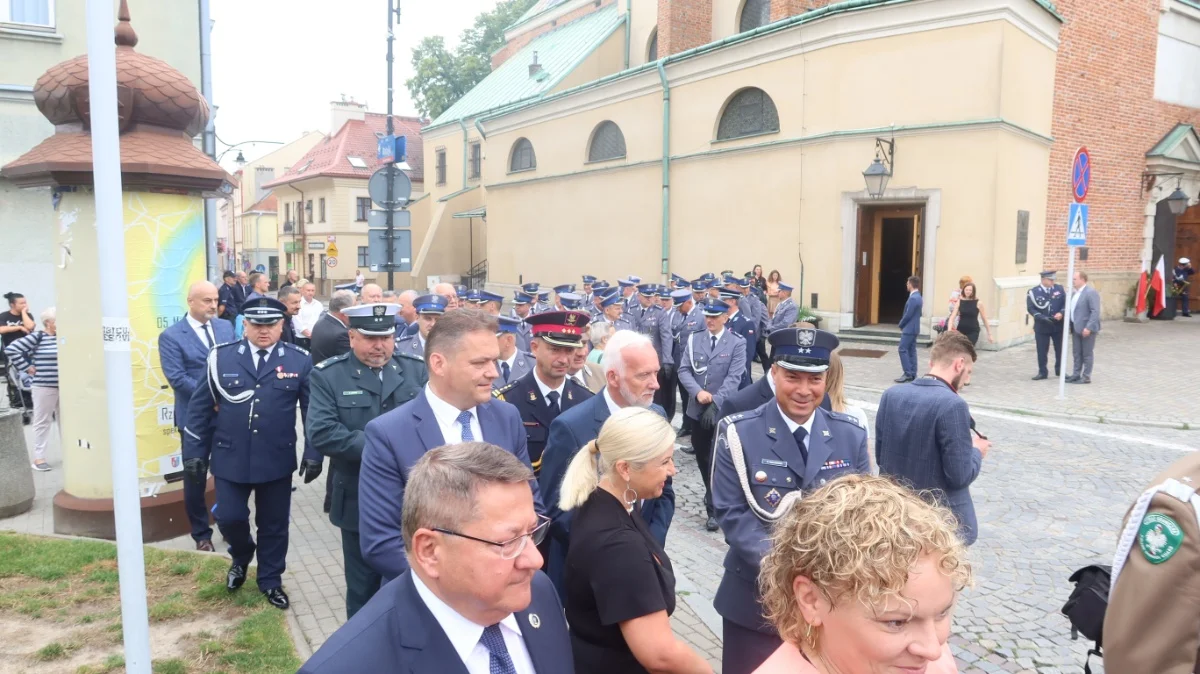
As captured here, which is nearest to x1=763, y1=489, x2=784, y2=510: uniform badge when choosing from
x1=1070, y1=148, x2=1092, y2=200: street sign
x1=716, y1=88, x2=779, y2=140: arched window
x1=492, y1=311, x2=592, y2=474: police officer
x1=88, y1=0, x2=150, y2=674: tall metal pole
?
x1=492, y1=311, x2=592, y2=474: police officer

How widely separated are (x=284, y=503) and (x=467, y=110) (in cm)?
3513

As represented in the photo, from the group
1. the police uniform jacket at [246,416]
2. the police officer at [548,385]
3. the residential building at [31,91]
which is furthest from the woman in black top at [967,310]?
the residential building at [31,91]

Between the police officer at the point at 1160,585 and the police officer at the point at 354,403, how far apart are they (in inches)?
132

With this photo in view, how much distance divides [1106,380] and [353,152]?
43.5 meters

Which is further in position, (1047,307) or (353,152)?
(353,152)

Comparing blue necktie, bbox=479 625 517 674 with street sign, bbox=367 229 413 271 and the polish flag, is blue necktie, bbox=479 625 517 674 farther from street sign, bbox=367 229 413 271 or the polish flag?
the polish flag

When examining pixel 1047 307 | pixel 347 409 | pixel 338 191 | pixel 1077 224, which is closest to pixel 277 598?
pixel 347 409

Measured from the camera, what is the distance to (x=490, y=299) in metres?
9.36

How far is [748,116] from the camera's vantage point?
2098cm

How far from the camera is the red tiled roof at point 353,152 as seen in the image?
156 ft

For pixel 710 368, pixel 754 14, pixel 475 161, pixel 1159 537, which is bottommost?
pixel 710 368

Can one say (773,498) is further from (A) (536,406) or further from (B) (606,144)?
(B) (606,144)

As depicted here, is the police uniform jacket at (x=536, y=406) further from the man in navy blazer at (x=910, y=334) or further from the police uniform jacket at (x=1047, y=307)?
the police uniform jacket at (x=1047, y=307)

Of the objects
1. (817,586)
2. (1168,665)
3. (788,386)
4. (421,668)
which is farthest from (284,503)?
(1168,665)
